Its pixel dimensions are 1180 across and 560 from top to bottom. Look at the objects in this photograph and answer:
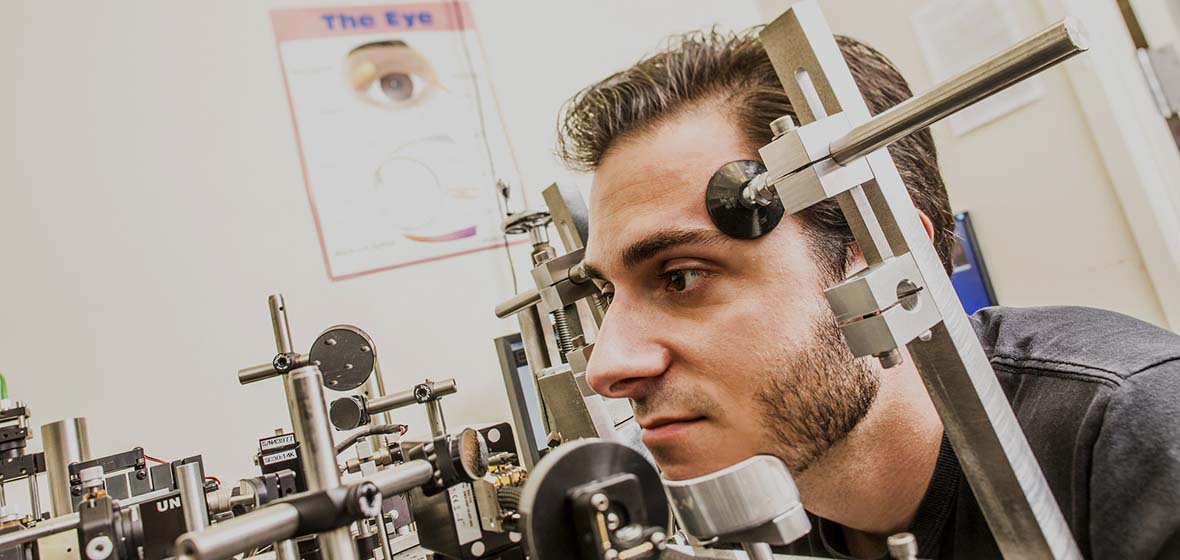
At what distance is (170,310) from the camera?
190 cm

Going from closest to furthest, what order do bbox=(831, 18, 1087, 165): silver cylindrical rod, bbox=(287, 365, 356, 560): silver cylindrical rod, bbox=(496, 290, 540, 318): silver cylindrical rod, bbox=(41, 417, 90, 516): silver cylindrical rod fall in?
1. bbox=(831, 18, 1087, 165): silver cylindrical rod
2. bbox=(287, 365, 356, 560): silver cylindrical rod
3. bbox=(496, 290, 540, 318): silver cylindrical rod
4. bbox=(41, 417, 90, 516): silver cylindrical rod

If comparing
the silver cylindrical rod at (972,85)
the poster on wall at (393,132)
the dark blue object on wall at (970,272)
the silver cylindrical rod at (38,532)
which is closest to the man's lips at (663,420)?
the silver cylindrical rod at (972,85)

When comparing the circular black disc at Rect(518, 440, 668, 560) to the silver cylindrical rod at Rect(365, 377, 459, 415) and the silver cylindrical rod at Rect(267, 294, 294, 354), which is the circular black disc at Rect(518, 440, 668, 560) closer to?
the silver cylindrical rod at Rect(267, 294, 294, 354)

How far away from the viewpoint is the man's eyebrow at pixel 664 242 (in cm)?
82

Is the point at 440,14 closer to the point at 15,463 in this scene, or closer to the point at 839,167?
the point at 15,463

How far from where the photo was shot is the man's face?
0.81m

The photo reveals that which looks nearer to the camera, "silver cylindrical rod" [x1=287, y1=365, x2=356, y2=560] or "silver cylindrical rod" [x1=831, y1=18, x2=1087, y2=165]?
"silver cylindrical rod" [x1=831, y1=18, x2=1087, y2=165]

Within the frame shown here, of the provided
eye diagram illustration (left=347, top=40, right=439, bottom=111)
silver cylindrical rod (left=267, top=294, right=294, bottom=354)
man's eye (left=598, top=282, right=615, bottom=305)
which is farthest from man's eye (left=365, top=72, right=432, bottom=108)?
silver cylindrical rod (left=267, top=294, right=294, bottom=354)

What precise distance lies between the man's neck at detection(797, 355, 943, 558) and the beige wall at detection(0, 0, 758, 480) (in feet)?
4.49

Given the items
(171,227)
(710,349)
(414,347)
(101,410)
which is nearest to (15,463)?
(101,410)

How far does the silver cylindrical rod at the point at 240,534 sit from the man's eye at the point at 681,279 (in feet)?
1.53

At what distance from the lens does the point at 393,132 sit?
2.22m

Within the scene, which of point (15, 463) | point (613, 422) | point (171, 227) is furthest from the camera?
point (171, 227)

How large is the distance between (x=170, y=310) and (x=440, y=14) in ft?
3.97
